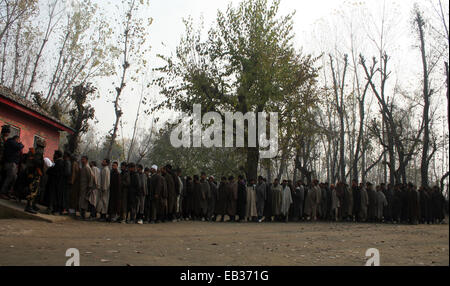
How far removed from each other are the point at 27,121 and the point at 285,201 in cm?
1232

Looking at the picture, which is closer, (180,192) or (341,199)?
(180,192)

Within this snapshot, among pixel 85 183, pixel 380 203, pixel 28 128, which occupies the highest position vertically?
pixel 28 128

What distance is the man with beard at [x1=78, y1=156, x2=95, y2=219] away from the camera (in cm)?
1201

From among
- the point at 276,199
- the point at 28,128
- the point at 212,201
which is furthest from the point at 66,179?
the point at 276,199

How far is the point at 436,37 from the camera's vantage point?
2408 centimetres

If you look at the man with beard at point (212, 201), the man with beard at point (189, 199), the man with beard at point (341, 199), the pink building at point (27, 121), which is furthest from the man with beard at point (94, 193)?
the man with beard at point (341, 199)

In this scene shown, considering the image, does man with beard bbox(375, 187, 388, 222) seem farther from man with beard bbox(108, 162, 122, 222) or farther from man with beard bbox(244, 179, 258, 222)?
man with beard bbox(108, 162, 122, 222)

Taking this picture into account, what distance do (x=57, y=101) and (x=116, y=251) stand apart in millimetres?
23678

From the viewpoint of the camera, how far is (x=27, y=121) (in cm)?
1820

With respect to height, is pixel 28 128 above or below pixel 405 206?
above

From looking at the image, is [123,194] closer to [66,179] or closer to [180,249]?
[66,179]

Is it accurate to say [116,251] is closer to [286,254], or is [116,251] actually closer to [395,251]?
[286,254]

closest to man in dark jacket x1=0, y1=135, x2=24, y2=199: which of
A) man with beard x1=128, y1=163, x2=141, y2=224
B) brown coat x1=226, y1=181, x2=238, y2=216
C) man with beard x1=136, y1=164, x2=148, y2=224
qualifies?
man with beard x1=128, y1=163, x2=141, y2=224
